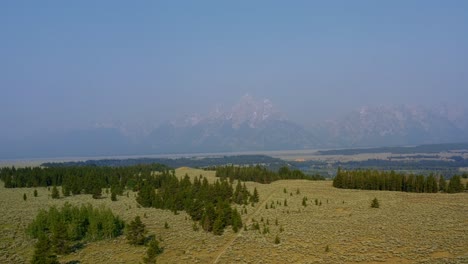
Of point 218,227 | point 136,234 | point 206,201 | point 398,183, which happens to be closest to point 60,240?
point 136,234

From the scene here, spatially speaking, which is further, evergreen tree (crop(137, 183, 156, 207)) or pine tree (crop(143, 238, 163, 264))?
evergreen tree (crop(137, 183, 156, 207))

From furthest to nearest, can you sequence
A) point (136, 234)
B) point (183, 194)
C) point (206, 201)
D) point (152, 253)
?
point (183, 194)
point (206, 201)
point (136, 234)
point (152, 253)

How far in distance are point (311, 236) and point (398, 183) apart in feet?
168

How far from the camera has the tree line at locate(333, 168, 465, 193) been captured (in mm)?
84594

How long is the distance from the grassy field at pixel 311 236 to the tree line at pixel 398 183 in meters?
16.4

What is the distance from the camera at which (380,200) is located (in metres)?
68.3

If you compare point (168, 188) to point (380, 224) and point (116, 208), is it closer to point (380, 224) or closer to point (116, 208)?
point (116, 208)

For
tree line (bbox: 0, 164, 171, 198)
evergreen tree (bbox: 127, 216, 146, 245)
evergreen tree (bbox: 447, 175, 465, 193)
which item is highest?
tree line (bbox: 0, 164, 171, 198)

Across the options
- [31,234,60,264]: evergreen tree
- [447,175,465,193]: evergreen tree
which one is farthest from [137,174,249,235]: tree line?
[447,175,465,193]: evergreen tree

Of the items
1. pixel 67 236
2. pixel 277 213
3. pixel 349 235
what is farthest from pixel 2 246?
pixel 349 235

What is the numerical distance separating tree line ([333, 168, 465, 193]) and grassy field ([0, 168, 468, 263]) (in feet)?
53.8

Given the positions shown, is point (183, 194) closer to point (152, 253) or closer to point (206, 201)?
point (206, 201)

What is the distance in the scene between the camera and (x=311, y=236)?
152ft

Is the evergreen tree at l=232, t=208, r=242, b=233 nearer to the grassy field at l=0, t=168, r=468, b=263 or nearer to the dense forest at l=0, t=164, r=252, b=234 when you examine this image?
the dense forest at l=0, t=164, r=252, b=234
